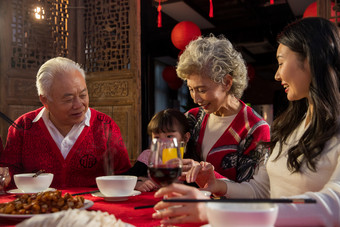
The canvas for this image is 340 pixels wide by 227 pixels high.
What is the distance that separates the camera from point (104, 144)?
2.12 metres

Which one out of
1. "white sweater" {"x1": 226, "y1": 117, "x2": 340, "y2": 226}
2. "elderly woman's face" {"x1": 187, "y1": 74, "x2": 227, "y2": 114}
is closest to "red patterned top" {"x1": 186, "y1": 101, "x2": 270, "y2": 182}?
"elderly woman's face" {"x1": 187, "y1": 74, "x2": 227, "y2": 114}

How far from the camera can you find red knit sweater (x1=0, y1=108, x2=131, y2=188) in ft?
6.43

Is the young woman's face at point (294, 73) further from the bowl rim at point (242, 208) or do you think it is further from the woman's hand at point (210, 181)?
the bowl rim at point (242, 208)

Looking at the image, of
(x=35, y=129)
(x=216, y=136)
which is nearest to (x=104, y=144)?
(x=35, y=129)

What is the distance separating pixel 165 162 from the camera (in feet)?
3.00

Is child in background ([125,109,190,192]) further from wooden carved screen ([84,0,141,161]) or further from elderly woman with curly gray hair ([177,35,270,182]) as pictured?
wooden carved screen ([84,0,141,161])

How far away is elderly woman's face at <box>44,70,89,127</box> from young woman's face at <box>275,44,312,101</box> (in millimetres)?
1277

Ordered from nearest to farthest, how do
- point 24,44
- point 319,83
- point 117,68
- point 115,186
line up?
point 319,83
point 115,186
point 24,44
point 117,68

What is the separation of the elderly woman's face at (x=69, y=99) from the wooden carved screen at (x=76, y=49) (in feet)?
7.34

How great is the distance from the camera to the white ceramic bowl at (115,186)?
1.21 m

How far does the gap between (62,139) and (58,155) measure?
12 centimetres

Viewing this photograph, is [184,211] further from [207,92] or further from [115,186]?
[207,92]

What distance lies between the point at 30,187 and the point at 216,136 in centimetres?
109

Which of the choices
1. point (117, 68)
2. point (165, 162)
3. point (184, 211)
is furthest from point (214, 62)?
point (117, 68)
